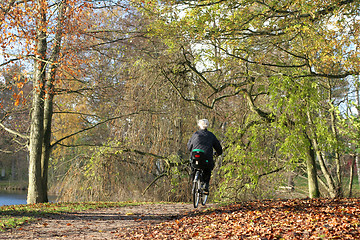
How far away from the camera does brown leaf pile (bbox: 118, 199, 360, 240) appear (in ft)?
17.4

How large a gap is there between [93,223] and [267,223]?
146 inches

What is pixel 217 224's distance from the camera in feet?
22.0

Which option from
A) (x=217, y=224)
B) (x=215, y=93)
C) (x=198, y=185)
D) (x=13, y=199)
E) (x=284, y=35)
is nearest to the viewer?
(x=217, y=224)

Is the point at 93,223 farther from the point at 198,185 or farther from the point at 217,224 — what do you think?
the point at 217,224

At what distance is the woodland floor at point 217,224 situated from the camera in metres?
5.48

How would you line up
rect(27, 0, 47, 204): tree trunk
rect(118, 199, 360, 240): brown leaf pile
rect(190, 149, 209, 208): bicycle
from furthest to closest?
rect(27, 0, 47, 204): tree trunk, rect(190, 149, 209, 208): bicycle, rect(118, 199, 360, 240): brown leaf pile

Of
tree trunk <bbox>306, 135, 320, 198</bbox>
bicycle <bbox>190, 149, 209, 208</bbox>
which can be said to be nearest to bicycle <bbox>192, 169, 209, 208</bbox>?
bicycle <bbox>190, 149, 209, 208</bbox>

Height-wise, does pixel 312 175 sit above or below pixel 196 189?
above

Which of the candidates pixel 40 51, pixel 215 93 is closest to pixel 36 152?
pixel 40 51

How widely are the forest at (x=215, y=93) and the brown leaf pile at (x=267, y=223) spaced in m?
2.10

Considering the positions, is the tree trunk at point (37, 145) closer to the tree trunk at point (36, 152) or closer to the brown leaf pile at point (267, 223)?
the tree trunk at point (36, 152)

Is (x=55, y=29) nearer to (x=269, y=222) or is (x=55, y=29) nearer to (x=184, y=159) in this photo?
(x=184, y=159)

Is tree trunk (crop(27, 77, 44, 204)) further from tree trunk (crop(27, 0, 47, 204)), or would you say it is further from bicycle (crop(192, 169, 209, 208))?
bicycle (crop(192, 169, 209, 208))

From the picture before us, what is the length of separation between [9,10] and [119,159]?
5.95 meters
